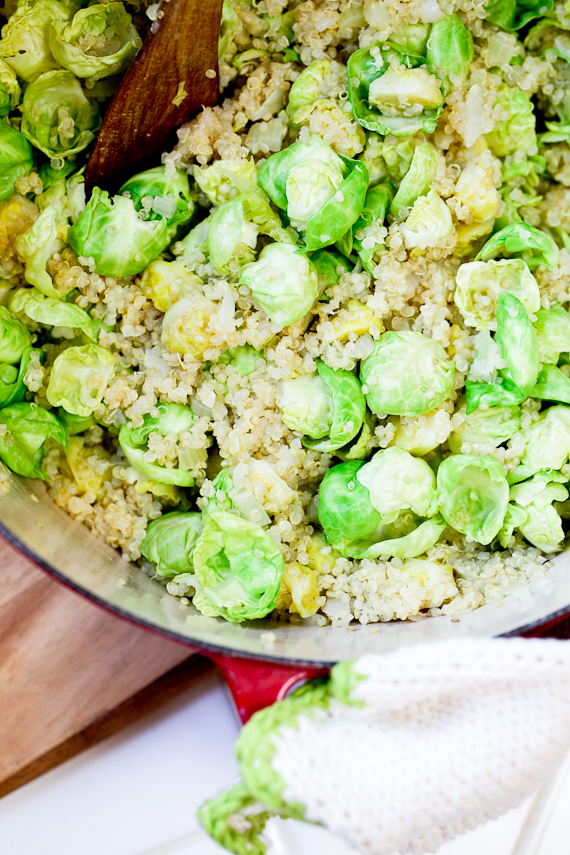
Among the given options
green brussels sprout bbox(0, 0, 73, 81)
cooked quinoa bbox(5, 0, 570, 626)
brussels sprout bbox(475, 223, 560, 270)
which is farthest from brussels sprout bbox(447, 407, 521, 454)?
green brussels sprout bbox(0, 0, 73, 81)

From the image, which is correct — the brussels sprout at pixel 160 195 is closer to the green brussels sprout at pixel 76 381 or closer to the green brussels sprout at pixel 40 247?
the green brussels sprout at pixel 40 247

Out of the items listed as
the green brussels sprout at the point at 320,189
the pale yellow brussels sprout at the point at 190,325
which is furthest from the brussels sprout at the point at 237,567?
the green brussels sprout at the point at 320,189

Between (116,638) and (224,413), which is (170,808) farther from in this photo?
(224,413)

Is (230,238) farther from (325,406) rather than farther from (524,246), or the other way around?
(524,246)

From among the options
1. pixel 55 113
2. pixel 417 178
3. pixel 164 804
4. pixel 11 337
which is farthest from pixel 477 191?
pixel 164 804

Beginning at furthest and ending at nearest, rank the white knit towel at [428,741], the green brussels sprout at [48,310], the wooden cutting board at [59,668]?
the wooden cutting board at [59,668]
the green brussels sprout at [48,310]
the white knit towel at [428,741]

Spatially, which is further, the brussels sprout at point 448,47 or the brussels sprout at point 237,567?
the brussels sprout at point 448,47

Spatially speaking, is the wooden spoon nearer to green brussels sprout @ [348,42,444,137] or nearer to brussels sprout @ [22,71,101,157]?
brussels sprout @ [22,71,101,157]
